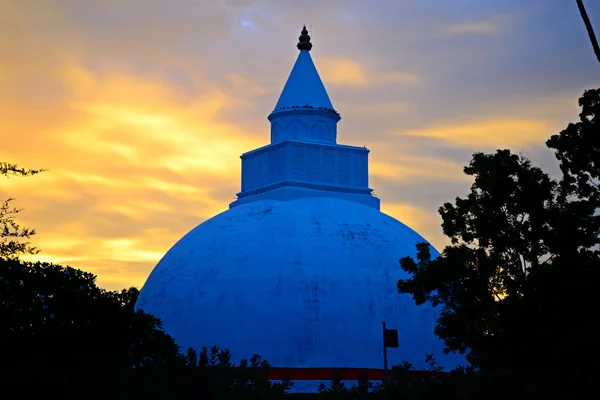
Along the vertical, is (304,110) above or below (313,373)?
above

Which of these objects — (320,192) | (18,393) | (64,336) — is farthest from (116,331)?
(320,192)

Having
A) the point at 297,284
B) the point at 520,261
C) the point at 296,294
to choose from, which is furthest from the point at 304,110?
the point at 520,261

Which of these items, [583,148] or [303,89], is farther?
[303,89]

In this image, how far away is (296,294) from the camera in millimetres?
34531

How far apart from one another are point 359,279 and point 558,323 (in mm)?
12284

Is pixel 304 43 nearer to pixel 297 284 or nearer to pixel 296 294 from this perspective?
pixel 297 284

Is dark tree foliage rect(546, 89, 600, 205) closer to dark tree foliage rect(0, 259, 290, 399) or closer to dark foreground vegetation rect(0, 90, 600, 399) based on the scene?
dark foreground vegetation rect(0, 90, 600, 399)

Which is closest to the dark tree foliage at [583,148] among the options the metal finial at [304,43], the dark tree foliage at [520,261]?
the dark tree foliage at [520,261]

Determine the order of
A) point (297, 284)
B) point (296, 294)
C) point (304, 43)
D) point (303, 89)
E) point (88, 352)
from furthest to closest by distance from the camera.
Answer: point (304, 43), point (303, 89), point (297, 284), point (296, 294), point (88, 352)

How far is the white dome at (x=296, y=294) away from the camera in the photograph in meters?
34.0

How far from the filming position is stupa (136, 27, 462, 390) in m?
34.0

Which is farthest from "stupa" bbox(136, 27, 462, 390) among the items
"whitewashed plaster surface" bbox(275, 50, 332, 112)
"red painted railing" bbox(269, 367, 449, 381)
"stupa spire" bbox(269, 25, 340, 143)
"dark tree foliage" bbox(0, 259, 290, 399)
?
"dark tree foliage" bbox(0, 259, 290, 399)

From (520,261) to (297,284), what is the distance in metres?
9.29

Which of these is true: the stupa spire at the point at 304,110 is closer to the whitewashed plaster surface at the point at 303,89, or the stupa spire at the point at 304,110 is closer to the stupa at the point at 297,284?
the whitewashed plaster surface at the point at 303,89
